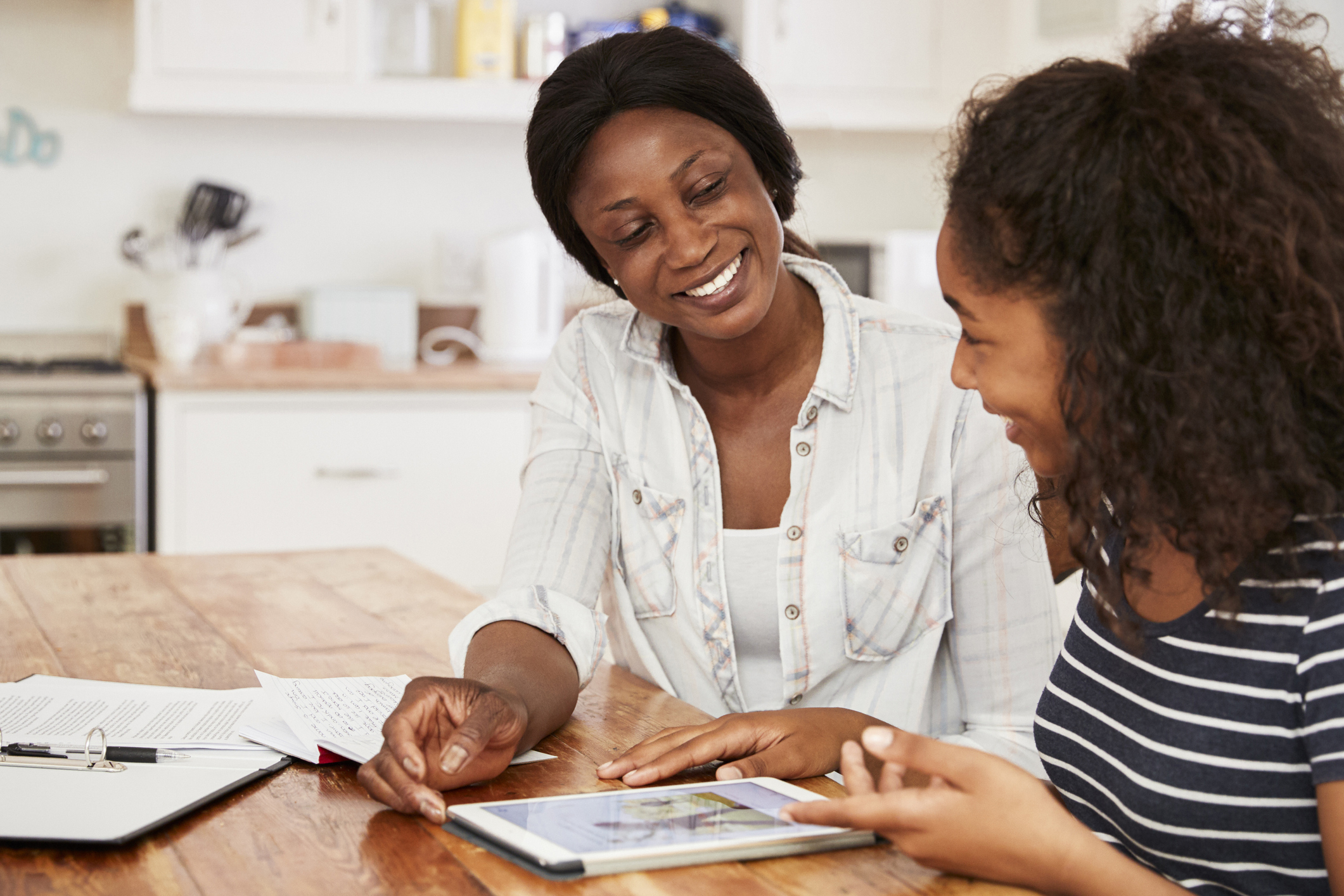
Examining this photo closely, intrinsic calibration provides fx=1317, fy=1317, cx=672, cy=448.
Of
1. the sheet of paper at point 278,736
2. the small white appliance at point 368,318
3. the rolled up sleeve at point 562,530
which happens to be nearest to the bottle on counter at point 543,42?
the small white appliance at point 368,318

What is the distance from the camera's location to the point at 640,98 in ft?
4.35

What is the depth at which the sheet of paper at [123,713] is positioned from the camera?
102 cm

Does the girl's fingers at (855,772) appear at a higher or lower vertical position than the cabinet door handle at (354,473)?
higher

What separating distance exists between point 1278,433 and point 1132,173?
0.57 feet

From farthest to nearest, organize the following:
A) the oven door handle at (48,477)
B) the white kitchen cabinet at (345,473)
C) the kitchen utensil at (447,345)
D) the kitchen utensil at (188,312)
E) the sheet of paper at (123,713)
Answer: the kitchen utensil at (447,345) → the kitchen utensil at (188,312) → the white kitchen cabinet at (345,473) → the oven door handle at (48,477) → the sheet of paper at (123,713)

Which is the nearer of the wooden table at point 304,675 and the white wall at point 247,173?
the wooden table at point 304,675

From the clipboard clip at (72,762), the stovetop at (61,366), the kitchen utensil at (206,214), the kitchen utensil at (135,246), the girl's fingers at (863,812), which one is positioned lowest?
the clipboard clip at (72,762)

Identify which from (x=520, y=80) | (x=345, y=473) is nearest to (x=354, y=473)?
(x=345, y=473)

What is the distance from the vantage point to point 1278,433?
763 millimetres

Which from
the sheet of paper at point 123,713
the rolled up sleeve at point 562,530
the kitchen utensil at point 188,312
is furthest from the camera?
the kitchen utensil at point 188,312

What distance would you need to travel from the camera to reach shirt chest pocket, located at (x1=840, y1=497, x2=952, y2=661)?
1.33 m

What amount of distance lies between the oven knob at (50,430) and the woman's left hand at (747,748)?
2.17 m

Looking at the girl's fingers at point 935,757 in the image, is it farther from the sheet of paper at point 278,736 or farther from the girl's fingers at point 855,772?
the sheet of paper at point 278,736

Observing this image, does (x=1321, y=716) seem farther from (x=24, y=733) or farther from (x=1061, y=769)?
(x=24, y=733)
